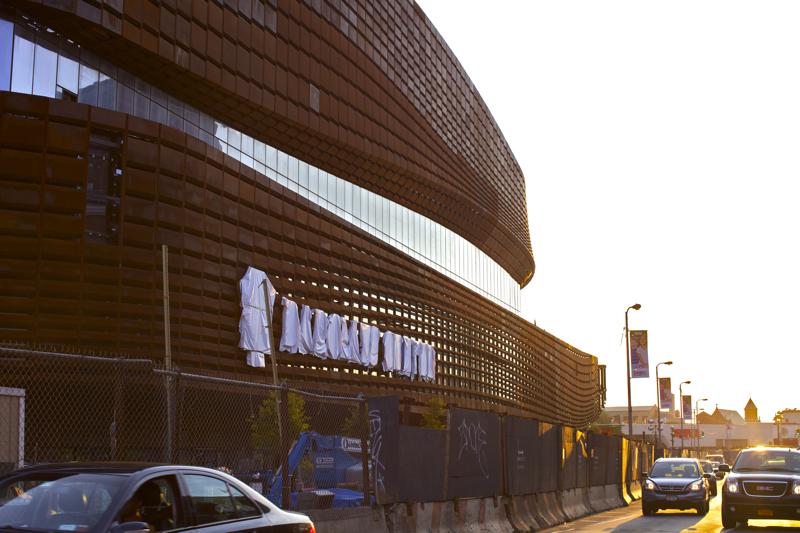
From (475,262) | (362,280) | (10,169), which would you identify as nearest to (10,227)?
(10,169)

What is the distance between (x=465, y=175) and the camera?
7262 cm

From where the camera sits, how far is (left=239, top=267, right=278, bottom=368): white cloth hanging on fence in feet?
132

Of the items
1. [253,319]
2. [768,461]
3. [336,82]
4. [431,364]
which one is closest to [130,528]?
[768,461]

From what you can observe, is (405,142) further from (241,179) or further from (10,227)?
(10,227)

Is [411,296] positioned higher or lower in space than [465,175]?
lower

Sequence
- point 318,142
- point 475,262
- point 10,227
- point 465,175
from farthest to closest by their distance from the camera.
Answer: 1. point 475,262
2. point 465,175
3. point 318,142
4. point 10,227

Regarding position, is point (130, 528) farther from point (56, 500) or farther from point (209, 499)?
point (209, 499)

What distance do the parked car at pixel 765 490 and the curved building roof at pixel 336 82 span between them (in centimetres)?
2566

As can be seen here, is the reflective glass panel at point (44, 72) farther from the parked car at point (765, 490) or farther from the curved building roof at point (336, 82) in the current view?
the parked car at point (765, 490)

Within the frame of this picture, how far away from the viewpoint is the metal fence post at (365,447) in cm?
1420

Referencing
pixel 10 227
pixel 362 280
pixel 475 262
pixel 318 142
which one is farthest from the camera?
pixel 475 262

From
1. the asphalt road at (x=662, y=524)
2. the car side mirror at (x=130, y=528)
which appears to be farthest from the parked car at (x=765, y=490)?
the car side mirror at (x=130, y=528)

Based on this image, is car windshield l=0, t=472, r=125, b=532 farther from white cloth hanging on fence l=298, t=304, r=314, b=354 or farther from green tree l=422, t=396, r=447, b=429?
green tree l=422, t=396, r=447, b=429

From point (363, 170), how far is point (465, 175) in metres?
17.9
